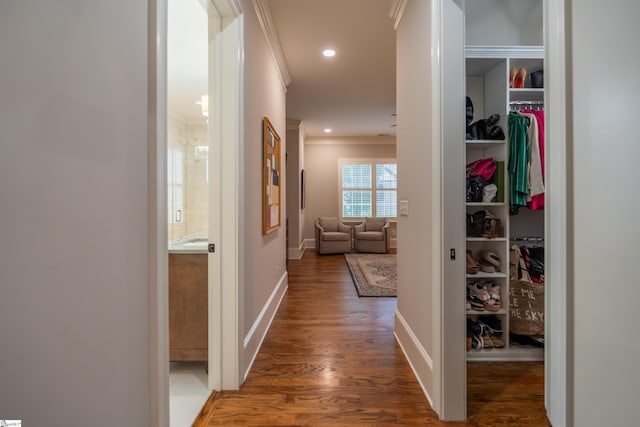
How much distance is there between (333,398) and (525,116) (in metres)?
2.43

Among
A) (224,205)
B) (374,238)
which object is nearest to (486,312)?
(224,205)

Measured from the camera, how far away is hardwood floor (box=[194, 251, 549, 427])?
5.49ft

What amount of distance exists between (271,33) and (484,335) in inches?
129

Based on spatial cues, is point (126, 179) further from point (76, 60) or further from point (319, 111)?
point (319, 111)

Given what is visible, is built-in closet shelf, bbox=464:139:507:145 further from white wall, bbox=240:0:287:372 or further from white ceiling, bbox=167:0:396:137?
white wall, bbox=240:0:287:372

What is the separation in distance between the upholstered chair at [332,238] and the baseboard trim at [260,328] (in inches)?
135

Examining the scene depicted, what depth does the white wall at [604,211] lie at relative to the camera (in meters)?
0.59

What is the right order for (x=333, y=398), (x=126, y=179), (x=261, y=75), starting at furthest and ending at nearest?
1. (x=261, y=75)
2. (x=333, y=398)
3. (x=126, y=179)

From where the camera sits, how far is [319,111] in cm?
580

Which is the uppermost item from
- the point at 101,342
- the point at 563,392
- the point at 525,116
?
the point at 525,116

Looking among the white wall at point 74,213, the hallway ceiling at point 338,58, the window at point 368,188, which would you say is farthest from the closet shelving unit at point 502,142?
the window at point 368,188

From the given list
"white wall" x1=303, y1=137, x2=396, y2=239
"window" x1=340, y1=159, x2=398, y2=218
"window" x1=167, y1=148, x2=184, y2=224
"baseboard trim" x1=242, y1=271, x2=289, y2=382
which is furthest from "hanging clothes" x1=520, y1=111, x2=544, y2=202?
"white wall" x1=303, y1=137, x2=396, y2=239

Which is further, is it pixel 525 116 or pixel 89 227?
pixel 525 116

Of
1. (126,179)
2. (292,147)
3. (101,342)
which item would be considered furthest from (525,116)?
(292,147)
